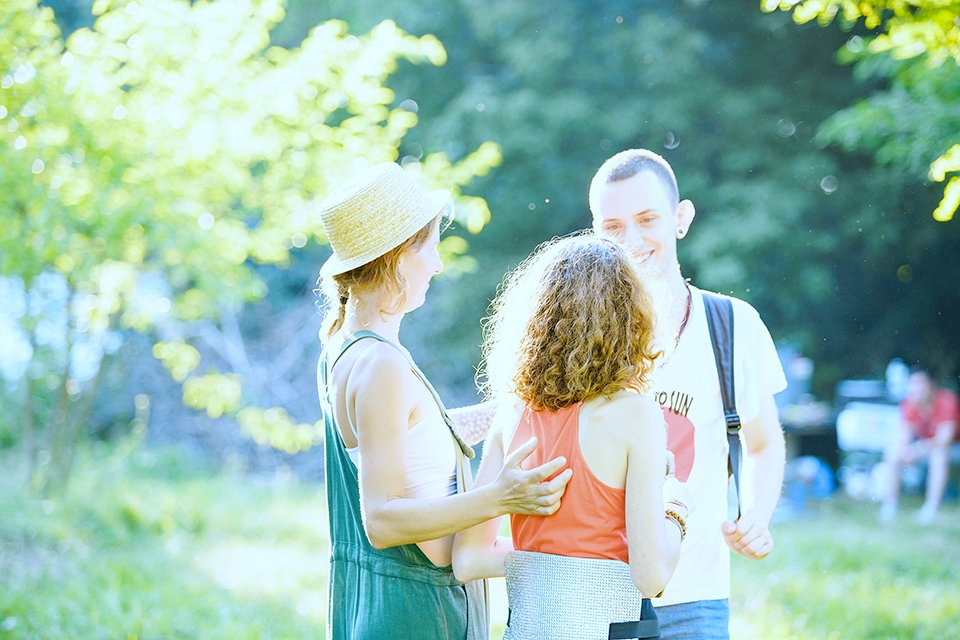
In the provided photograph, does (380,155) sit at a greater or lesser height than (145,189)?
greater

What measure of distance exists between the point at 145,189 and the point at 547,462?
12.8 feet

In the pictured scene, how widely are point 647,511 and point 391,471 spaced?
20.2 inches

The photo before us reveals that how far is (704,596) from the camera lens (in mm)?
2289

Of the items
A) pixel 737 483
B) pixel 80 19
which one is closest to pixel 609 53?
pixel 80 19

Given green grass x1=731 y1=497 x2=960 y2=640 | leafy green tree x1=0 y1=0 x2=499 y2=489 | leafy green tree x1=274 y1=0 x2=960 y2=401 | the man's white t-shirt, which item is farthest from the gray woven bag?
leafy green tree x1=274 y1=0 x2=960 y2=401

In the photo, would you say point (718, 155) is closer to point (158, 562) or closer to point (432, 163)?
point (432, 163)

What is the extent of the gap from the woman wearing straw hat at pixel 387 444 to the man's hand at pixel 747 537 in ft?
2.17

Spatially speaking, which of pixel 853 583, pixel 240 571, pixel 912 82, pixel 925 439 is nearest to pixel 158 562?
pixel 240 571

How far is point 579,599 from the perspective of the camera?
5.60 ft

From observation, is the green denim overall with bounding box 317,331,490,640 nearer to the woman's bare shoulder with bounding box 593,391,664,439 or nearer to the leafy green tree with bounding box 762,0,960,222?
the woman's bare shoulder with bounding box 593,391,664,439

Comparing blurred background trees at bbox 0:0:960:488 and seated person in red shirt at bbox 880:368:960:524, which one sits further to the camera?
seated person in red shirt at bbox 880:368:960:524

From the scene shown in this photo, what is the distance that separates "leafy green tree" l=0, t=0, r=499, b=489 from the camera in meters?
4.84

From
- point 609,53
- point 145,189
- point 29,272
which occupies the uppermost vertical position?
→ point 609,53

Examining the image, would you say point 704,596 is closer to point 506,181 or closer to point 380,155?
point 380,155
